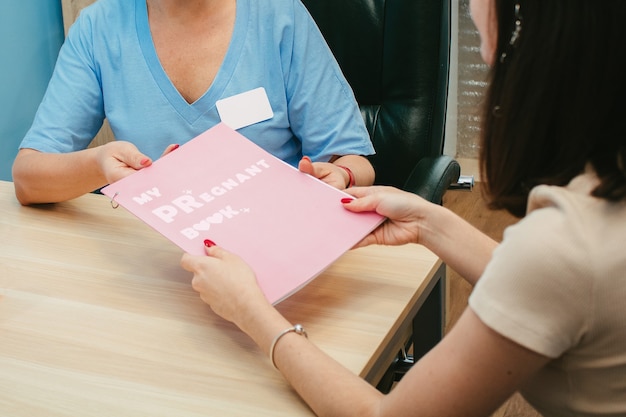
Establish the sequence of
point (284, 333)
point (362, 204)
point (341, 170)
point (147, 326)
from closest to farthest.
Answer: point (284, 333) → point (147, 326) → point (362, 204) → point (341, 170)

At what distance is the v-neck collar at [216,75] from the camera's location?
1636mm

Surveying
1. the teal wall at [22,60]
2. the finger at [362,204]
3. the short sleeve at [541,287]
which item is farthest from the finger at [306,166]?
the teal wall at [22,60]

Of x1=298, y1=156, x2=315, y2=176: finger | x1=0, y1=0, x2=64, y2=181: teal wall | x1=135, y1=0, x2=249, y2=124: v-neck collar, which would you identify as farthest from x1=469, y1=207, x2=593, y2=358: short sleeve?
x1=0, y1=0, x2=64, y2=181: teal wall

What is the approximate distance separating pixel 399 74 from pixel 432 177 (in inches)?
11.0

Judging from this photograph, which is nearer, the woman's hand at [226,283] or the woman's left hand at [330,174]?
the woman's hand at [226,283]

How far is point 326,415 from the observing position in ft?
2.96

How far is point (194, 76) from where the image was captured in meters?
1.66

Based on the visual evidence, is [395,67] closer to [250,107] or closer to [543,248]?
[250,107]

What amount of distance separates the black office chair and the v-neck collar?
24cm

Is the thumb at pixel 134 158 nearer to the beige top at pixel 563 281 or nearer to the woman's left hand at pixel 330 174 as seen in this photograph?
the woman's left hand at pixel 330 174

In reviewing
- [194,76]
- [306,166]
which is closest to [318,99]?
[194,76]

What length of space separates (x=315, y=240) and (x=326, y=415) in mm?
325

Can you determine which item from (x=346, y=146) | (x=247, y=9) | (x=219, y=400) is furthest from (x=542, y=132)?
(x=247, y=9)

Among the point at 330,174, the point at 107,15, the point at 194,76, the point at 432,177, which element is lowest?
the point at 432,177
